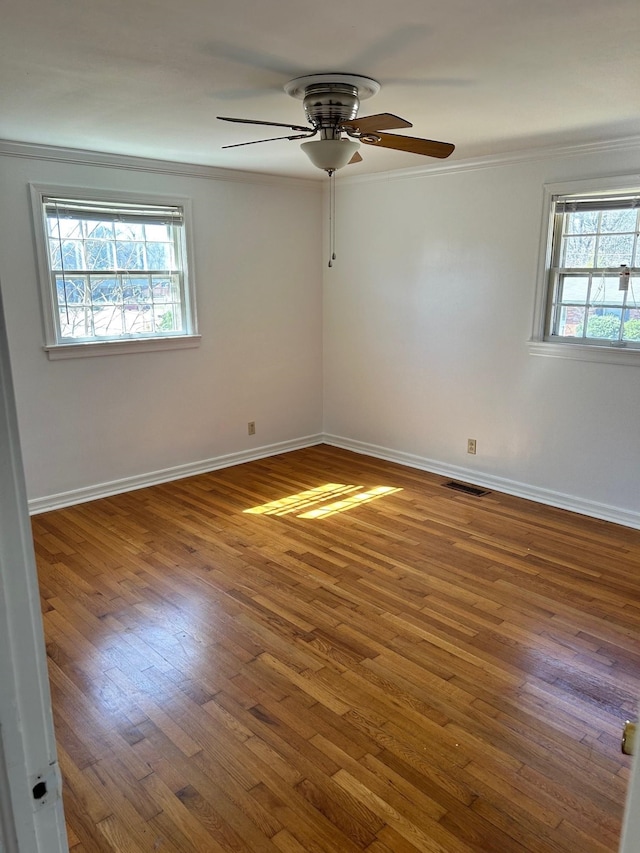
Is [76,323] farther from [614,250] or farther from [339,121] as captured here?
[614,250]

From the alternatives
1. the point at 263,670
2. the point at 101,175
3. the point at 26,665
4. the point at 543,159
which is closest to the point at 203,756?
the point at 263,670

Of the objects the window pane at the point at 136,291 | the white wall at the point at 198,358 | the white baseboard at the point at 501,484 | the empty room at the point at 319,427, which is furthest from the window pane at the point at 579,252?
the window pane at the point at 136,291

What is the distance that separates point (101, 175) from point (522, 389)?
330cm

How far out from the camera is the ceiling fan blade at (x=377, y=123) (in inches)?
95.7

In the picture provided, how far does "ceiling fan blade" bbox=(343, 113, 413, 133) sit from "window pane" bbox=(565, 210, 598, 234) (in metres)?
1.95

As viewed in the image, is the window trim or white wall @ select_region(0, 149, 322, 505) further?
white wall @ select_region(0, 149, 322, 505)

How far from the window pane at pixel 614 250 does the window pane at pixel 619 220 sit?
0.05 metres

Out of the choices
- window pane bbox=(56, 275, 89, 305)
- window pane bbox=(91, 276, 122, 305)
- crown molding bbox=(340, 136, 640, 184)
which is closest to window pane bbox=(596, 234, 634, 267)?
crown molding bbox=(340, 136, 640, 184)

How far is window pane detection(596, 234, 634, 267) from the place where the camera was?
149 inches

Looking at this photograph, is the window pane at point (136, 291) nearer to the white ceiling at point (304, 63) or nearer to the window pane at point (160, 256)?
the window pane at point (160, 256)

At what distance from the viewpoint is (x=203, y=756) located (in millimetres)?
2062

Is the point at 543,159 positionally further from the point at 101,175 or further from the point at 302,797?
the point at 302,797

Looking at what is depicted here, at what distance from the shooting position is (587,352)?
3961 millimetres

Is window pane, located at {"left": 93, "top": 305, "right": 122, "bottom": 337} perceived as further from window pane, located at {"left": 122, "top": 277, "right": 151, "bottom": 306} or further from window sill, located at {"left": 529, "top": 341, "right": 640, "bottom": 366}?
window sill, located at {"left": 529, "top": 341, "right": 640, "bottom": 366}
